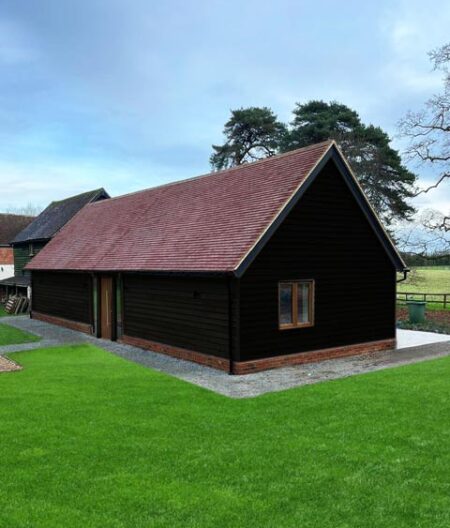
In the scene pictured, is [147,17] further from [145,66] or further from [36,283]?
[36,283]

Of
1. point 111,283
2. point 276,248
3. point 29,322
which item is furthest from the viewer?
point 29,322

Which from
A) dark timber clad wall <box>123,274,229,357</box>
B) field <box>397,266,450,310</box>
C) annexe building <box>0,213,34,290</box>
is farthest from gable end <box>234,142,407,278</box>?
annexe building <box>0,213,34,290</box>

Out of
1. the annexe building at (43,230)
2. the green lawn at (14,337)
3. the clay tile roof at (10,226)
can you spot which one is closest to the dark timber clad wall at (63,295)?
the green lawn at (14,337)

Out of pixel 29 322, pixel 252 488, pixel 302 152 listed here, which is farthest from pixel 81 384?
pixel 29 322

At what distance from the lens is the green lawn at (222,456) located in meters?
5.55

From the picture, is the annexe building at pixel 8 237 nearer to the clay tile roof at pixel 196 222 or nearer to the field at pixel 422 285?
the clay tile roof at pixel 196 222

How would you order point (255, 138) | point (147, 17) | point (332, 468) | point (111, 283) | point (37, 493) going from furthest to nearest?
point (255, 138)
point (111, 283)
point (147, 17)
point (332, 468)
point (37, 493)

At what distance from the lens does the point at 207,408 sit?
9.48 metres

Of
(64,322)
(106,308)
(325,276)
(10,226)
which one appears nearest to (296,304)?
(325,276)

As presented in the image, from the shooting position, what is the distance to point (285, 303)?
46.2ft

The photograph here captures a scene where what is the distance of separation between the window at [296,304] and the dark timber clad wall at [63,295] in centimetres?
927

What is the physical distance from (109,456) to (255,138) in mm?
43831

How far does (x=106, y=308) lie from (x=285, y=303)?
26.0ft

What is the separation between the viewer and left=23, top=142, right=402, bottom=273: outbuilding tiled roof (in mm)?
13562
